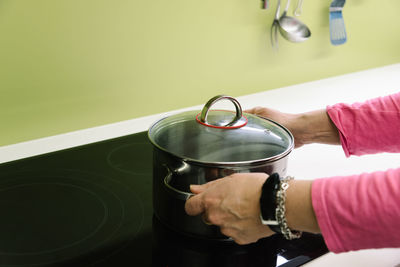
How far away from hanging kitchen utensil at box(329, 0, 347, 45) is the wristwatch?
114 cm

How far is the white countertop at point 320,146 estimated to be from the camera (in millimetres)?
686

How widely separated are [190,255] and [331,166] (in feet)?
1.54

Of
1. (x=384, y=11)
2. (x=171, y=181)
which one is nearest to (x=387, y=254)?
(x=171, y=181)

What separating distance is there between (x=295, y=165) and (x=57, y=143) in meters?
0.59

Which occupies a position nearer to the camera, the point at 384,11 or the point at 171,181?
the point at 171,181

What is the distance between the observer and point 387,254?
0.69m

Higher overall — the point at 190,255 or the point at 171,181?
the point at 171,181

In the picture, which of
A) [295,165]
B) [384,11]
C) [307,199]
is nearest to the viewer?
[307,199]

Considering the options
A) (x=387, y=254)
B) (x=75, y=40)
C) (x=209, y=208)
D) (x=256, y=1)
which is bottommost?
(x=387, y=254)

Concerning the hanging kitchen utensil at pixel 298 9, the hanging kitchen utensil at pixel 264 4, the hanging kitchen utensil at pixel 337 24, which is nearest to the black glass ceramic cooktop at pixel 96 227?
the hanging kitchen utensil at pixel 264 4

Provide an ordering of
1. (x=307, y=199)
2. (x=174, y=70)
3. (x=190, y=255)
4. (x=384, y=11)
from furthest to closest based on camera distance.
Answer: (x=384, y=11), (x=174, y=70), (x=190, y=255), (x=307, y=199)

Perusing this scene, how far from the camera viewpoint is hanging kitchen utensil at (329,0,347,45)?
4.91 feet

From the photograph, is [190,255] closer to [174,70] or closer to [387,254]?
[387,254]

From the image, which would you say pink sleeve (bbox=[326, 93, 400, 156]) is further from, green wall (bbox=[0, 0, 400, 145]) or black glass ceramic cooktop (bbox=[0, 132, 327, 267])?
green wall (bbox=[0, 0, 400, 145])
